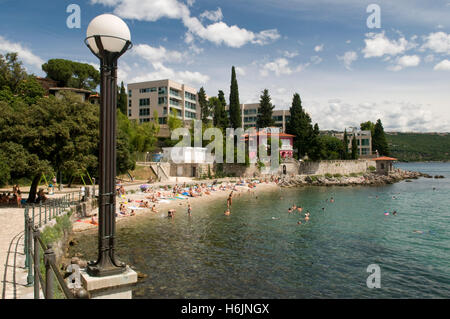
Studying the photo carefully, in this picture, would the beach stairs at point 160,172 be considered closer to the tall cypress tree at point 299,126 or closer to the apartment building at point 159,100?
the apartment building at point 159,100

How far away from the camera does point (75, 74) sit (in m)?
71.9

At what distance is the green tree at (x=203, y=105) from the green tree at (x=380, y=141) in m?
52.5

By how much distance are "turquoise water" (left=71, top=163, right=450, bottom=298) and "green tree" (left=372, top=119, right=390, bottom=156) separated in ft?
224

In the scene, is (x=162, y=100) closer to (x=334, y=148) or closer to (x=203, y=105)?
(x=203, y=105)

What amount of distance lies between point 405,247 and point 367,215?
1253 cm

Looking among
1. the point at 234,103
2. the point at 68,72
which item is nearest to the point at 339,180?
the point at 234,103

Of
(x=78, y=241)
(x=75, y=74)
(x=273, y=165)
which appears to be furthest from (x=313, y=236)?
(x=75, y=74)

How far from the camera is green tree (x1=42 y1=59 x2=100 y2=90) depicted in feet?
228

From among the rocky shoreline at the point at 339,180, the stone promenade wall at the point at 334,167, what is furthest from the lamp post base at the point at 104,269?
the stone promenade wall at the point at 334,167

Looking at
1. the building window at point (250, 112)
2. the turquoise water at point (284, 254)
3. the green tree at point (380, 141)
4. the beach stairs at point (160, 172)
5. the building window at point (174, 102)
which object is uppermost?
the building window at point (250, 112)

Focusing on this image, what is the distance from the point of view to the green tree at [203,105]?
81.6 m

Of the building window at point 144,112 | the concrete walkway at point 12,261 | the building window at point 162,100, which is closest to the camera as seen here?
the concrete walkway at point 12,261

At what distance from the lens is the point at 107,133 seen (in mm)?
5711

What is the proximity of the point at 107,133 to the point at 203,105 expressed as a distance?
80.3 m
